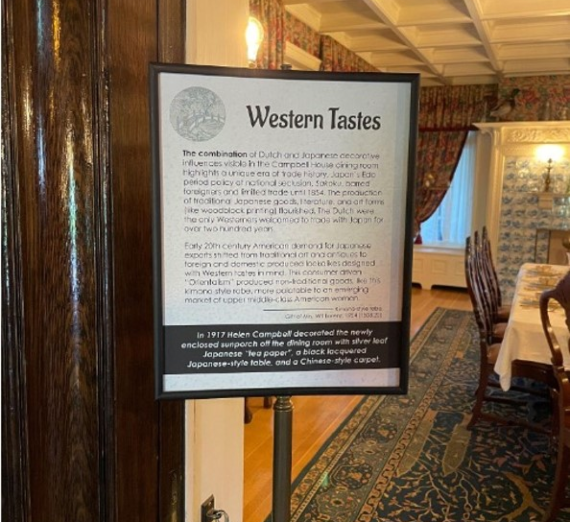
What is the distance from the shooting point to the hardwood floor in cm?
271

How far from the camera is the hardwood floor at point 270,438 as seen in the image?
271 centimetres

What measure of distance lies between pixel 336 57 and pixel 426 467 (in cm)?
423

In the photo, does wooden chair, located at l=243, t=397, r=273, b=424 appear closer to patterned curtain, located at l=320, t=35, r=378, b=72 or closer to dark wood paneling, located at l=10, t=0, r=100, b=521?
dark wood paneling, located at l=10, t=0, r=100, b=521

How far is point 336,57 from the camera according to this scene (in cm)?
573

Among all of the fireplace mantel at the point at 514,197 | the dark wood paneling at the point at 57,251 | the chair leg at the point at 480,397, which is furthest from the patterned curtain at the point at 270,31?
the fireplace mantel at the point at 514,197

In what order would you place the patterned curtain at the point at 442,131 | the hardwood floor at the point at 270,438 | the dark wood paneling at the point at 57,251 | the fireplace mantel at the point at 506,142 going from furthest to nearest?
the patterned curtain at the point at 442,131 < the fireplace mantel at the point at 506,142 < the hardwood floor at the point at 270,438 < the dark wood paneling at the point at 57,251

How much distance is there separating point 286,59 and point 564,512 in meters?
3.80

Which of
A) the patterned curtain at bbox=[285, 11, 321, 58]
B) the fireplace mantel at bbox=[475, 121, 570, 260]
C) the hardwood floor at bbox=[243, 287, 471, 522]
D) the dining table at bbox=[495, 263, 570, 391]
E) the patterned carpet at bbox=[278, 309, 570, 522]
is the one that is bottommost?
the hardwood floor at bbox=[243, 287, 471, 522]

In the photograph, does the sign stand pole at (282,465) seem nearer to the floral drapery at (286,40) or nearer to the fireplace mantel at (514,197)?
the floral drapery at (286,40)

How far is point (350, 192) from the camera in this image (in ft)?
3.16

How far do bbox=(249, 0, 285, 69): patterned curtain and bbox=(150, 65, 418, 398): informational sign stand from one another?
3.29 m

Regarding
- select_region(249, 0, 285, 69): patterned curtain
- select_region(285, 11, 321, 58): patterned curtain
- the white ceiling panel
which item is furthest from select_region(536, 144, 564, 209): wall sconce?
select_region(249, 0, 285, 69): patterned curtain

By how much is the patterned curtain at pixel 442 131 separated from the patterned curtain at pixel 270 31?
13.1 ft

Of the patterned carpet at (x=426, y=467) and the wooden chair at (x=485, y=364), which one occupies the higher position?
the wooden chair at (x=485, y=364)
